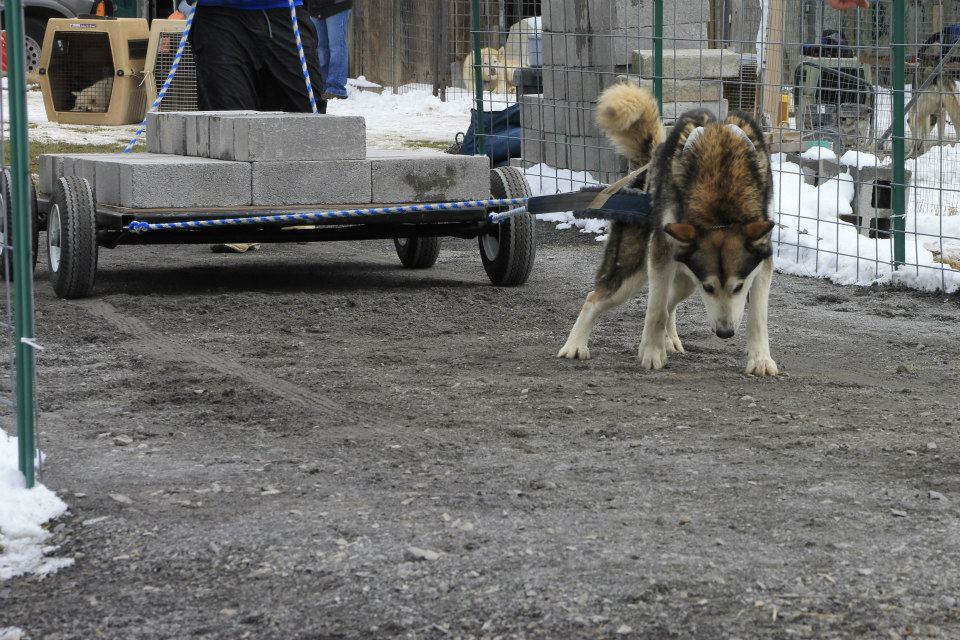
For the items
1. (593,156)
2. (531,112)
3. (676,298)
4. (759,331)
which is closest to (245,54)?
(593,156)

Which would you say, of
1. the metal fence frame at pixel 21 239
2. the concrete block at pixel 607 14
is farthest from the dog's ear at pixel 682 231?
the concrete block at pixel 607 14

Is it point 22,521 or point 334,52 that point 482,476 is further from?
point 334,52

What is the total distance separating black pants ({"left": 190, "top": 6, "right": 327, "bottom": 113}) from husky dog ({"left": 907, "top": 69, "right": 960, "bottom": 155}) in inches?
164

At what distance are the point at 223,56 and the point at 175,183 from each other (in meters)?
2.02

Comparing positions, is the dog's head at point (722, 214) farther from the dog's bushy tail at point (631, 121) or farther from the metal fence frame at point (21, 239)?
the metal fence frame at point (21, 239)

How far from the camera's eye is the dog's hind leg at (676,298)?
19.6 ft

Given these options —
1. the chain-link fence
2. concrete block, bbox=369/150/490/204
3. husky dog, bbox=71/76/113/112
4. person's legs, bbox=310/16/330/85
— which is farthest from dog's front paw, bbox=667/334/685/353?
husky dog, bbox=71/76/113/112

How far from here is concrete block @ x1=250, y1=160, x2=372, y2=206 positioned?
723 cm

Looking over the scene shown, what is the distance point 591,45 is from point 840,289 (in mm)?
4123

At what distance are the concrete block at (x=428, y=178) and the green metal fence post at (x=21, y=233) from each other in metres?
3.83

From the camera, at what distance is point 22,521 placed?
11.7 feet

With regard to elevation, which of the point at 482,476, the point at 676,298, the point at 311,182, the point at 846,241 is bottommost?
the point at 482,476

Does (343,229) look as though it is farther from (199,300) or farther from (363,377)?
(363,377)

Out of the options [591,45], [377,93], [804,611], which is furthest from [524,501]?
[377,93]
